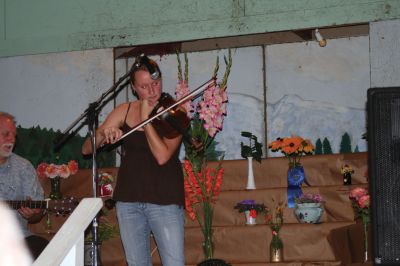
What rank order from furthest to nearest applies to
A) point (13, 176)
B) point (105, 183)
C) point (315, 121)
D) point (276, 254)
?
point (315, 121), point (105, 183), point (276, 254), point (13, 176)

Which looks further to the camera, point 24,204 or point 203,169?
point 203,169

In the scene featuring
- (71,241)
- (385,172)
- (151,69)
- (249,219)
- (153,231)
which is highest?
(151,69)

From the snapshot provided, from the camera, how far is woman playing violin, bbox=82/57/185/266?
3.51 meters

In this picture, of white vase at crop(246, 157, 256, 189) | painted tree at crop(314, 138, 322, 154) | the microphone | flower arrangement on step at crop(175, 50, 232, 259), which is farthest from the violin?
painted tree at crop(314, 138, 322, 154)

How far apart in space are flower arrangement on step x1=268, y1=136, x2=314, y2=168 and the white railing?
391 centimetres

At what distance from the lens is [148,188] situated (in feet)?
11.6

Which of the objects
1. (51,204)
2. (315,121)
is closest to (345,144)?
(315,121)

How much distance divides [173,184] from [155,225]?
25cm

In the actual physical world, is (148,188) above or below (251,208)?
above

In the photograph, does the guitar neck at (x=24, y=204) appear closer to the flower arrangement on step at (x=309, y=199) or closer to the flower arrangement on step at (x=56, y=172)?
the flower arrangement on step at (x=56, y=172)

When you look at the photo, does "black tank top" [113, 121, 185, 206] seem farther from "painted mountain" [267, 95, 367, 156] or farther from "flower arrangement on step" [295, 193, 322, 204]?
"painted mountain" [267, 95, 367, 156]

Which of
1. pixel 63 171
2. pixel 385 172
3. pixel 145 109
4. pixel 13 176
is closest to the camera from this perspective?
pixel 385 172

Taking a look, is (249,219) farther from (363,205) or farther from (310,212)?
(363,205)

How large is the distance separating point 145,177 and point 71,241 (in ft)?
6.63
